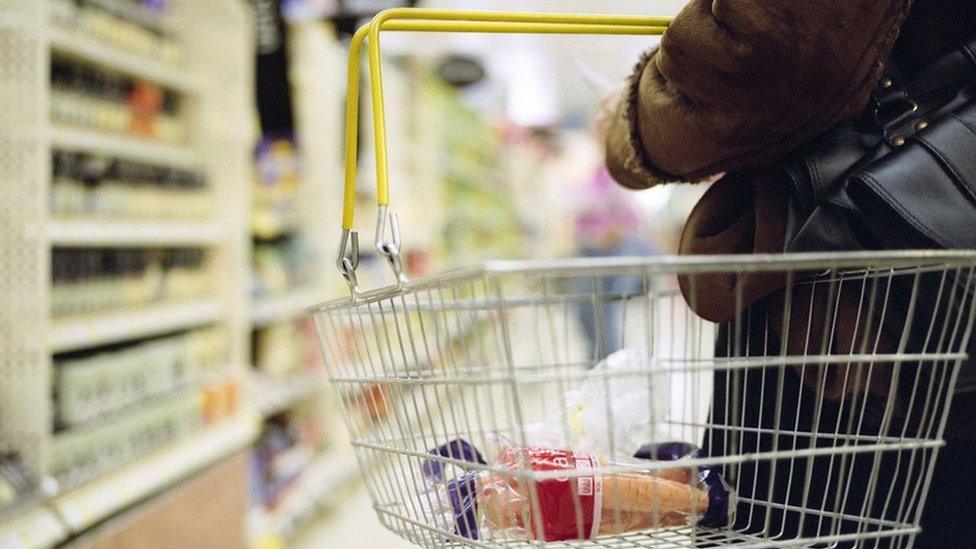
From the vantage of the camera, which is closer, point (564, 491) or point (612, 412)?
point (564, 491)

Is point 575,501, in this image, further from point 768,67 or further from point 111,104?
point 111,104

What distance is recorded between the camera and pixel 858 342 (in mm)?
772

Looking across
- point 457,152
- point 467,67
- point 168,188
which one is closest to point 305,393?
point 168,188

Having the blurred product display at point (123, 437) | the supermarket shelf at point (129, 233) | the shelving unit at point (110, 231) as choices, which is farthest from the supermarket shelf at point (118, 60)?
the blurred product display at point (123, 437)

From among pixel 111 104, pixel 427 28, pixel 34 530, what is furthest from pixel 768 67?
pixel 111 104

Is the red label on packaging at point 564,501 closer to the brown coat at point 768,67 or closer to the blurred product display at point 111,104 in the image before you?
the brown coat at point 768,67

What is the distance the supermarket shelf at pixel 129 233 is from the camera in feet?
6.86

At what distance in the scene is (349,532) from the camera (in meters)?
3.54

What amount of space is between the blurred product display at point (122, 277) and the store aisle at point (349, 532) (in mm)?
1111

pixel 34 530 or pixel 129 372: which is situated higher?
pixel 129 372

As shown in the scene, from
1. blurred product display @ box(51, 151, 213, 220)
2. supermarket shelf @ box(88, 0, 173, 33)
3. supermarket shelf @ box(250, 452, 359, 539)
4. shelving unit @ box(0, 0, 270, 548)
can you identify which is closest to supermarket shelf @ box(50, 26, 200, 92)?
shelving unit @ box(0, 0, 270, 548)

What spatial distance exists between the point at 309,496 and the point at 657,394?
2773mm

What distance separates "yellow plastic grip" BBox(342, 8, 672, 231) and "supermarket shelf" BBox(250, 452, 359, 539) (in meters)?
2.38

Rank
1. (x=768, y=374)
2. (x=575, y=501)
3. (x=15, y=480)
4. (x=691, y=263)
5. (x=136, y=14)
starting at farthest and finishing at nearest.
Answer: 1. (x=136, y=14)
2. (x=15, y=480)
3. (x=768, y=374)
4. (x=575, y=501)
5. (x=691, y=263)
